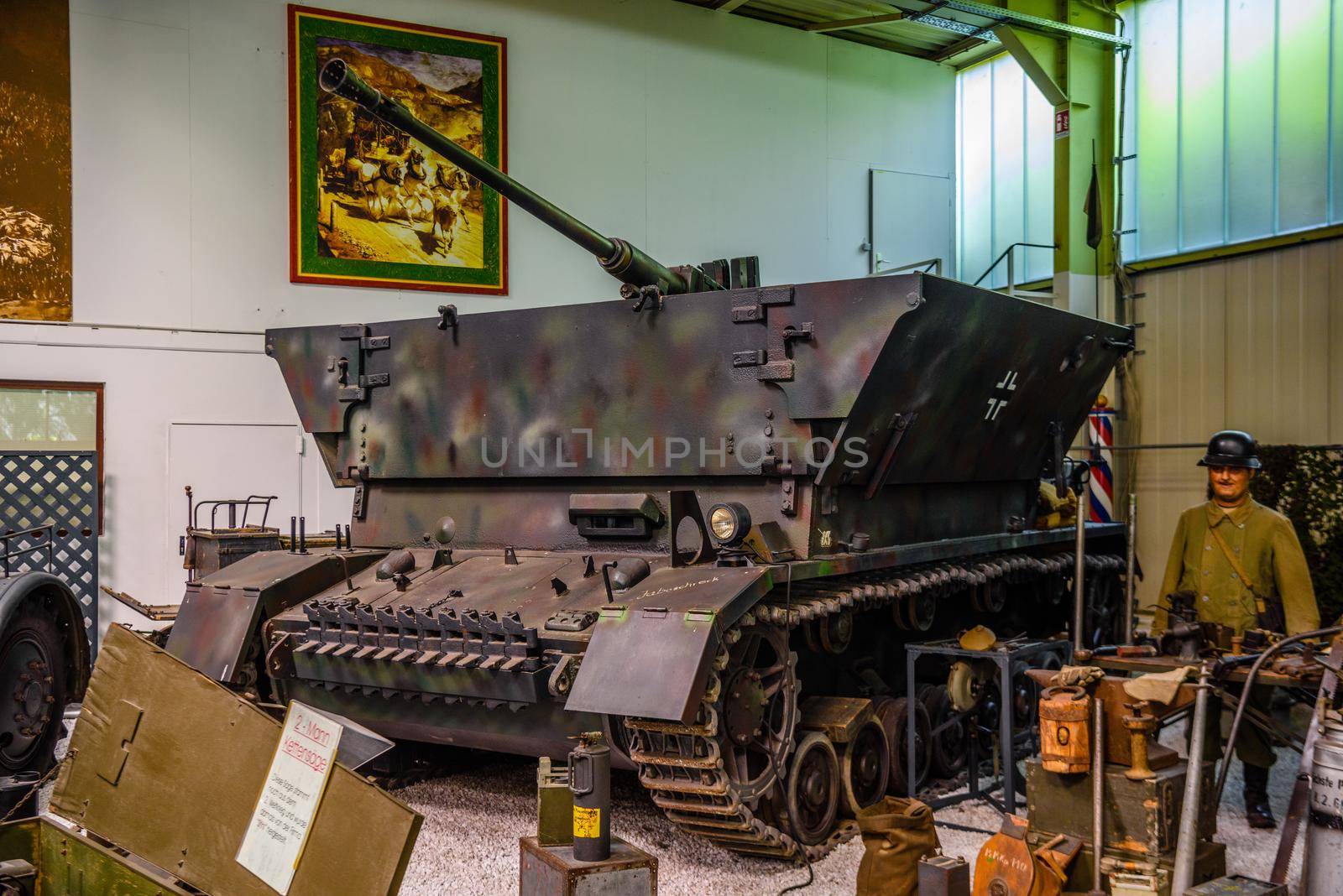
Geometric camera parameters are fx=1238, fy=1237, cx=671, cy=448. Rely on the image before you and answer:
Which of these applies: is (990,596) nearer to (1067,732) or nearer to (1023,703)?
(1023,703)

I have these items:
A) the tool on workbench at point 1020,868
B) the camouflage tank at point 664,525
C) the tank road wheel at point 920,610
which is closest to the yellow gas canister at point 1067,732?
the tool on workbench at point 1020,868

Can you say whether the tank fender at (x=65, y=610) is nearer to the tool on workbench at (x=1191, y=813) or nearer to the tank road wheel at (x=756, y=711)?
the tank road wheel at (x=756, y=711)

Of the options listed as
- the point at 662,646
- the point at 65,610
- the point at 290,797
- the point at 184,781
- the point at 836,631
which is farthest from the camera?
the point at 65,610

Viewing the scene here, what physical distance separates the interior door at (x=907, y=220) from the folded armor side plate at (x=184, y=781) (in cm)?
1034

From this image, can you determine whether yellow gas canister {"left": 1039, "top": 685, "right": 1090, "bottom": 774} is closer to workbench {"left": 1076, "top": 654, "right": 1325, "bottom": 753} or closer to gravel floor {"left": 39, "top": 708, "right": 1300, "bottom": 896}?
workbench {"left": 1076, "top": 654, "right": 1325, "bottom": 753}

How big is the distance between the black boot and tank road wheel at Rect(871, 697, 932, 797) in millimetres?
1334

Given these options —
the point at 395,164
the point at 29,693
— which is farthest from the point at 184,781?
the point at 395,164

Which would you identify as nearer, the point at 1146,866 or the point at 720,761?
the point at 1146,866

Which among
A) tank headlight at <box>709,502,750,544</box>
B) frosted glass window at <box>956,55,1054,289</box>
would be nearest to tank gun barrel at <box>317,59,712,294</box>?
tank headlight at <box>709,502,750,544</box>

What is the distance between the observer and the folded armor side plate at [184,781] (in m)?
2.51

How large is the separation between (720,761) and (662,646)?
452 mm

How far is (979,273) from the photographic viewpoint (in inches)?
526

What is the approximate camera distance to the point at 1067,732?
392 cm

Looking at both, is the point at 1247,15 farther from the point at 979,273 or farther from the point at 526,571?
the point at 526,571
